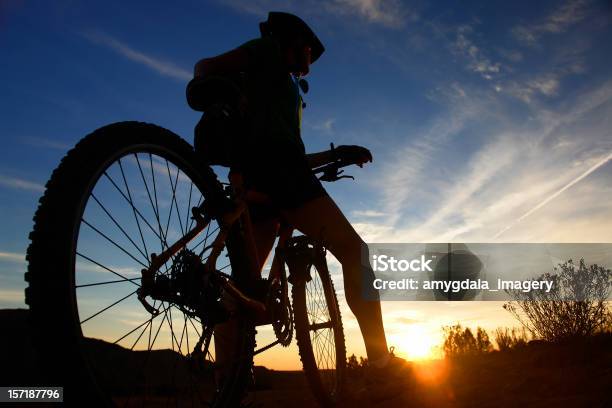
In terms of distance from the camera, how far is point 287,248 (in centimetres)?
322

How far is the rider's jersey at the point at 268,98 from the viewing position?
262 cm

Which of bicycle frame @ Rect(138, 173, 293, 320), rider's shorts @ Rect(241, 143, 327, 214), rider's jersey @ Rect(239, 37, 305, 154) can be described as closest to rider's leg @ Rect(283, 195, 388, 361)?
rider's shorts @ Rect(241, 143, 327, 214)

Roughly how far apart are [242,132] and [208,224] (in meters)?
0.52

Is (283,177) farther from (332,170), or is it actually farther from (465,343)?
(465,343)

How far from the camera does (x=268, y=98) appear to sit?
2.70m

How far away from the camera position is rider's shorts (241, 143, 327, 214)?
266 cm

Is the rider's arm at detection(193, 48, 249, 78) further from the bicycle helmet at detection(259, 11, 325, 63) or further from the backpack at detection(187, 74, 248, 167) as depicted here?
the bicycle helmet at detection(259, 11, 325, 63)

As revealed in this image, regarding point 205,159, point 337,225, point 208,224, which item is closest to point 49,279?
point 208,224

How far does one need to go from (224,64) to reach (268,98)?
35 centimetres

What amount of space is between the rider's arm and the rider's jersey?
5 cm

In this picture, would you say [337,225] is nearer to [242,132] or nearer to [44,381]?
[242,132]

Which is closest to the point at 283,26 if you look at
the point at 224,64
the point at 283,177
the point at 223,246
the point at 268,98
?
the point at 268,98

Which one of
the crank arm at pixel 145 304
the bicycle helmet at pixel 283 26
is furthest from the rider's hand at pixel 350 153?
the crank arm at pixel 145 304

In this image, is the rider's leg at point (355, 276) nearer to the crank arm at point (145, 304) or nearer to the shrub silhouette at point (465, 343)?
the crank arm at point (145, 304)
